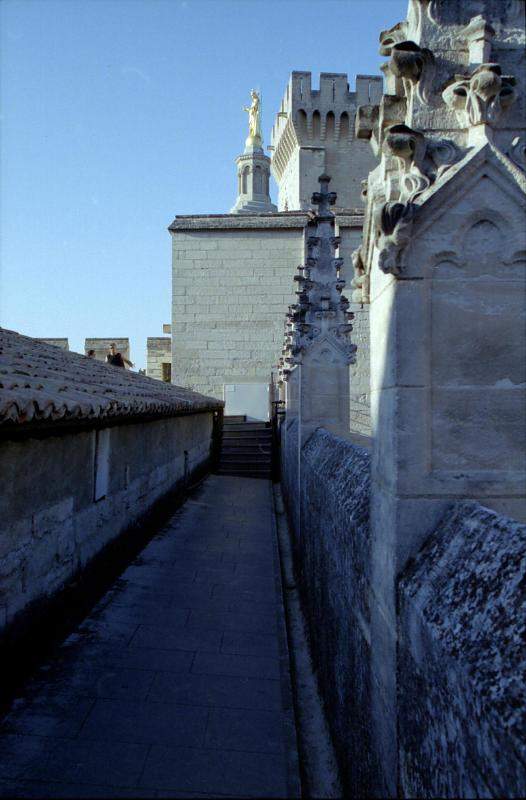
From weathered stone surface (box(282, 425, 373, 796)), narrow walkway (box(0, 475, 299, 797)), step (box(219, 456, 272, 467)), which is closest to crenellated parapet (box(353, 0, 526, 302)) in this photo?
weathered stone surface (box(282, 425, 373, 796))

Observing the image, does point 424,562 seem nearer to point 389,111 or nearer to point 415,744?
point 415,744

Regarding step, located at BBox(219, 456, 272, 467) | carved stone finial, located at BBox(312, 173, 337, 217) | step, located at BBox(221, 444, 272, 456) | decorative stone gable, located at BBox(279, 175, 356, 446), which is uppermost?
carved stone finial, located at BBox(312, 173, 337, 217)

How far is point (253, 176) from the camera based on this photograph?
2920cm

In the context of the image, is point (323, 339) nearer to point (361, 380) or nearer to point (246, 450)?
point (246, 450)

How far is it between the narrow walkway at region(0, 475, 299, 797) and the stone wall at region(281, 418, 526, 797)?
0.49 meters

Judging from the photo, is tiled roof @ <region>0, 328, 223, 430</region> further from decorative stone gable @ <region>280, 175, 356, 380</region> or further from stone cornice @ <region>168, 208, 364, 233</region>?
stone cornice @ <region>168, 208, 364, 233</region>

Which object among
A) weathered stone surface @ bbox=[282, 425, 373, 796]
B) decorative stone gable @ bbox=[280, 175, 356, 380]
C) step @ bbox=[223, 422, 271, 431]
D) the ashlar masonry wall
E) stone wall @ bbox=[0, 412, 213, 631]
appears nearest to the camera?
weathered stone surface @ bbox=[282, 425, 373, 796]

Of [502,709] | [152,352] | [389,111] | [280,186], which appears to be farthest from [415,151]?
[280,186]

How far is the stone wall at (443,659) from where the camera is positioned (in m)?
1.52

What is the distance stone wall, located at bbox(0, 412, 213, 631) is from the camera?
3898mm

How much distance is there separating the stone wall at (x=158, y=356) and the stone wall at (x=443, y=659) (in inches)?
773

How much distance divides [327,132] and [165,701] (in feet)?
96.5

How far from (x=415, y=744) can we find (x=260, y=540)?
21.4 feet

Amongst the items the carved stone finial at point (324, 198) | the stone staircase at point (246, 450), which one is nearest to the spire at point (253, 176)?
the stone staircase at point (246, 450)
